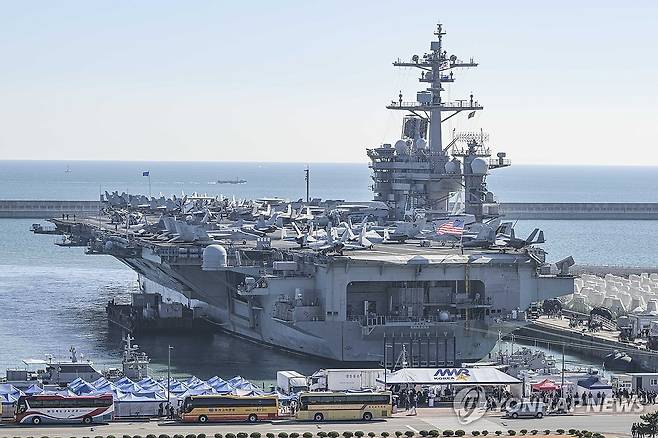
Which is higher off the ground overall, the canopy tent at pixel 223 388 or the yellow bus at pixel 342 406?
the canopy tent at pixel 223 388

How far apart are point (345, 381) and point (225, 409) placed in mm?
4734

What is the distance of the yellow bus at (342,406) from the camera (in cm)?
3678

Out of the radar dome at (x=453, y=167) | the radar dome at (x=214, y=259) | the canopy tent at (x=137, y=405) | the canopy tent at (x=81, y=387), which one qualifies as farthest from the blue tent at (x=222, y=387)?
the radar dome at (x=453, y=167)

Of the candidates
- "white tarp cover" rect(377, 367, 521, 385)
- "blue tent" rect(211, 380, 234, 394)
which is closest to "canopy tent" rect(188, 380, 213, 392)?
"blue tent" rect(211, 380, 234, 394)

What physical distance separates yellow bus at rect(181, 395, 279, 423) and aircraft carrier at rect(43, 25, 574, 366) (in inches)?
363

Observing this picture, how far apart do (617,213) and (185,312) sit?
9352cm

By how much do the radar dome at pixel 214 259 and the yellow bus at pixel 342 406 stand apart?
16273mm

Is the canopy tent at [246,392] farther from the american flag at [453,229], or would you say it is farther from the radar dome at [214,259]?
the american flag at [453,229]

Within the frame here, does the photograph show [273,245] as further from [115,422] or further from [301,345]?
[115,422]

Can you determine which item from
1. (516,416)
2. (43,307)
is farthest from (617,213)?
(516,416)

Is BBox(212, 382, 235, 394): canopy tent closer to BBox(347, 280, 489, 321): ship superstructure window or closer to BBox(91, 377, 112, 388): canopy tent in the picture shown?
BBox(91, 377, 112, 388): canopy tent

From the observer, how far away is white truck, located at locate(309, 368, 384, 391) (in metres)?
40.0

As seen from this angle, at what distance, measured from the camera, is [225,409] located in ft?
120

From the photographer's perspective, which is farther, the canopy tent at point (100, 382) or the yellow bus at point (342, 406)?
the canopy tent at point (100, 382)
